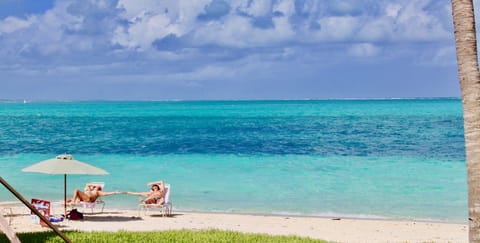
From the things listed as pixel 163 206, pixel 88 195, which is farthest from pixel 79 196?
pixel 163 206

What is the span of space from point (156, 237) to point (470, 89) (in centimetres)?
509

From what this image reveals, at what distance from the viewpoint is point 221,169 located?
76.6 ft

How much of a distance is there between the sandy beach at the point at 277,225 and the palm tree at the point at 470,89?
14.7ft

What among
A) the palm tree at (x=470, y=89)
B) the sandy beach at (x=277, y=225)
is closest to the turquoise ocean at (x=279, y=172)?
the sandy beach at (x=277, y=225)

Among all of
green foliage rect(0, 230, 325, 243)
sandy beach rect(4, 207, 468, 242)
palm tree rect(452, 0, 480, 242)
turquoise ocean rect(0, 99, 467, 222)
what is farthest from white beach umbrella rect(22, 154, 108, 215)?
palm tree rect(452, 0, 480, 242)

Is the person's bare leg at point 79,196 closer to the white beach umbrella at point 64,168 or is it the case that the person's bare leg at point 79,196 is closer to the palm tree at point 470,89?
the white beach umbrella at point 64,168

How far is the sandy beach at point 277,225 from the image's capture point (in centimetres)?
1034

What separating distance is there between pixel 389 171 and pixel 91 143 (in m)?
22.5

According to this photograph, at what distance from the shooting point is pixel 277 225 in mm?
11453

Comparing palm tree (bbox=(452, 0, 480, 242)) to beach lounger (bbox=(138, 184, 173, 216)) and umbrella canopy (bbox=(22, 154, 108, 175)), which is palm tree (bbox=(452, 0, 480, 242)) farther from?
beach lounger (bbox=(138, 184, 173, 216))

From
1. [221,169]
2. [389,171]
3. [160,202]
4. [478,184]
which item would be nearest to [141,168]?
[221,169]

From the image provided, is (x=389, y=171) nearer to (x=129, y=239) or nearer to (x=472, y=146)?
(x=129, y=239)

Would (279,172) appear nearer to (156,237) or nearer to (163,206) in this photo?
(163,206)

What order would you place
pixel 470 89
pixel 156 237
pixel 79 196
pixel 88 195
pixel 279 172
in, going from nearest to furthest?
pixel 470 89 → pixel 156 237 → pixel 79 196 → pixel 88 195 → pixel 279 172
